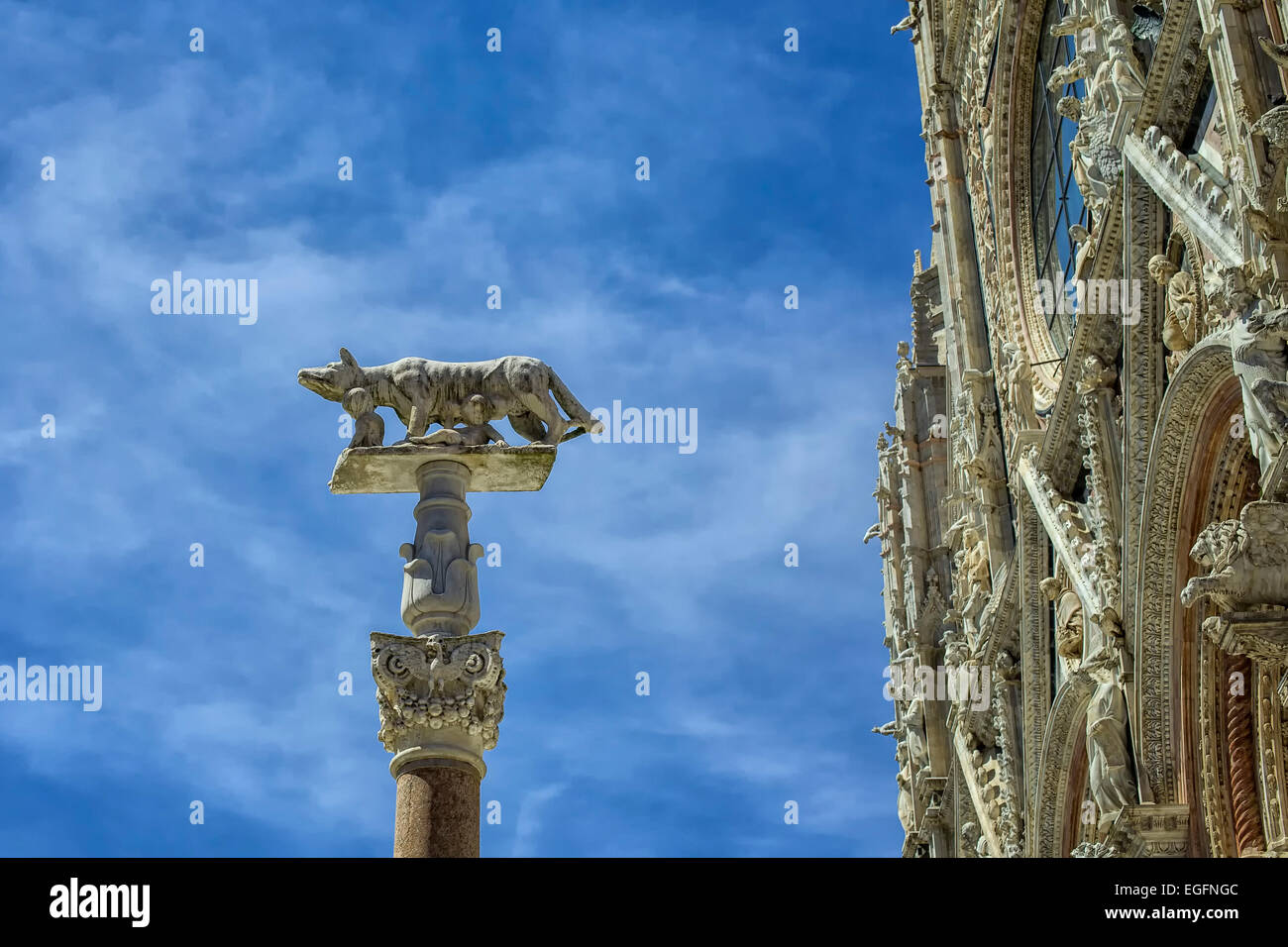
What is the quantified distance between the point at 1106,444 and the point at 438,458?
1010cm

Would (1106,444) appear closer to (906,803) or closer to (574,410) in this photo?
(574,410)

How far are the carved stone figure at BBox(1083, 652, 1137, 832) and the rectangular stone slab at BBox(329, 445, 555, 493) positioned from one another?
8620mm

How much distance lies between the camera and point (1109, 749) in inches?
739

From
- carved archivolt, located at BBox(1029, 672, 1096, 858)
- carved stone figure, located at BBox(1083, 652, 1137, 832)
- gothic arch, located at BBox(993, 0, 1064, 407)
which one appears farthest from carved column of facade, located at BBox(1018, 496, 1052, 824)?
carved stone figure, located at BBox(1083, 652, 1137, 832)

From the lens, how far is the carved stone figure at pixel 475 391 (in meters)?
12.4

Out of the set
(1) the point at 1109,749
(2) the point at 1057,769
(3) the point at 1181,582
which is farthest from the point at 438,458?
(2) the point at 1057,769

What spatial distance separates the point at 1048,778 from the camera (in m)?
22.1

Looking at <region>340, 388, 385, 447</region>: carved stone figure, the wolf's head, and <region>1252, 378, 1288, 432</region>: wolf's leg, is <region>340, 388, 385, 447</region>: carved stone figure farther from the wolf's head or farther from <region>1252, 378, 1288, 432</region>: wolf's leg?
<region>1252, 378, 1288, 432</region>: wolf's leg

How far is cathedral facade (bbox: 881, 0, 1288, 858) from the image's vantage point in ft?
48.8

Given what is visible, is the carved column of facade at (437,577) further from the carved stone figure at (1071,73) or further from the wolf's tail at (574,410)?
the carved stone figure at (1071,73)
